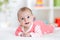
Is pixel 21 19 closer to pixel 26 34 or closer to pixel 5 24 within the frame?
pixel 26 34

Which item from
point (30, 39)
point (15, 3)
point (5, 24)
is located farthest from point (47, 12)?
point (30, 39)

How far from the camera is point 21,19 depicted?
799 mm

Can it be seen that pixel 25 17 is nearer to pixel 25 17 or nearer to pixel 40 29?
pixel 25 17

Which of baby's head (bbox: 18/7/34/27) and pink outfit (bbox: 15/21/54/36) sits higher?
baby's head (bbox: 18/7/34/27)

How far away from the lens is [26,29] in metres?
0.83

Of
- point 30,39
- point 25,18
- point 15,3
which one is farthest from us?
point 15,3

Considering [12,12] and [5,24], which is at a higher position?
[12,12]

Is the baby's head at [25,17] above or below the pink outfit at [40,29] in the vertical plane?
above

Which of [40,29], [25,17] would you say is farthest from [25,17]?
[40,29]

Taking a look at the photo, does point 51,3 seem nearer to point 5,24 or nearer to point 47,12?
point 47,12

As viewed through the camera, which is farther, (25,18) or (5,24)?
(5,24)

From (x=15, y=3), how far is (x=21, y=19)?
929mm

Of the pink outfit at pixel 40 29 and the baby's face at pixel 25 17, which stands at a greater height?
the baby's face at pixel 25 17

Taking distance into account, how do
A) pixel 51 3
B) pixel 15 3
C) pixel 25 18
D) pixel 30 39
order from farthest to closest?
pixel 15 3 → pixel 51 3 → pixel 25 18 → pixel 30 39
